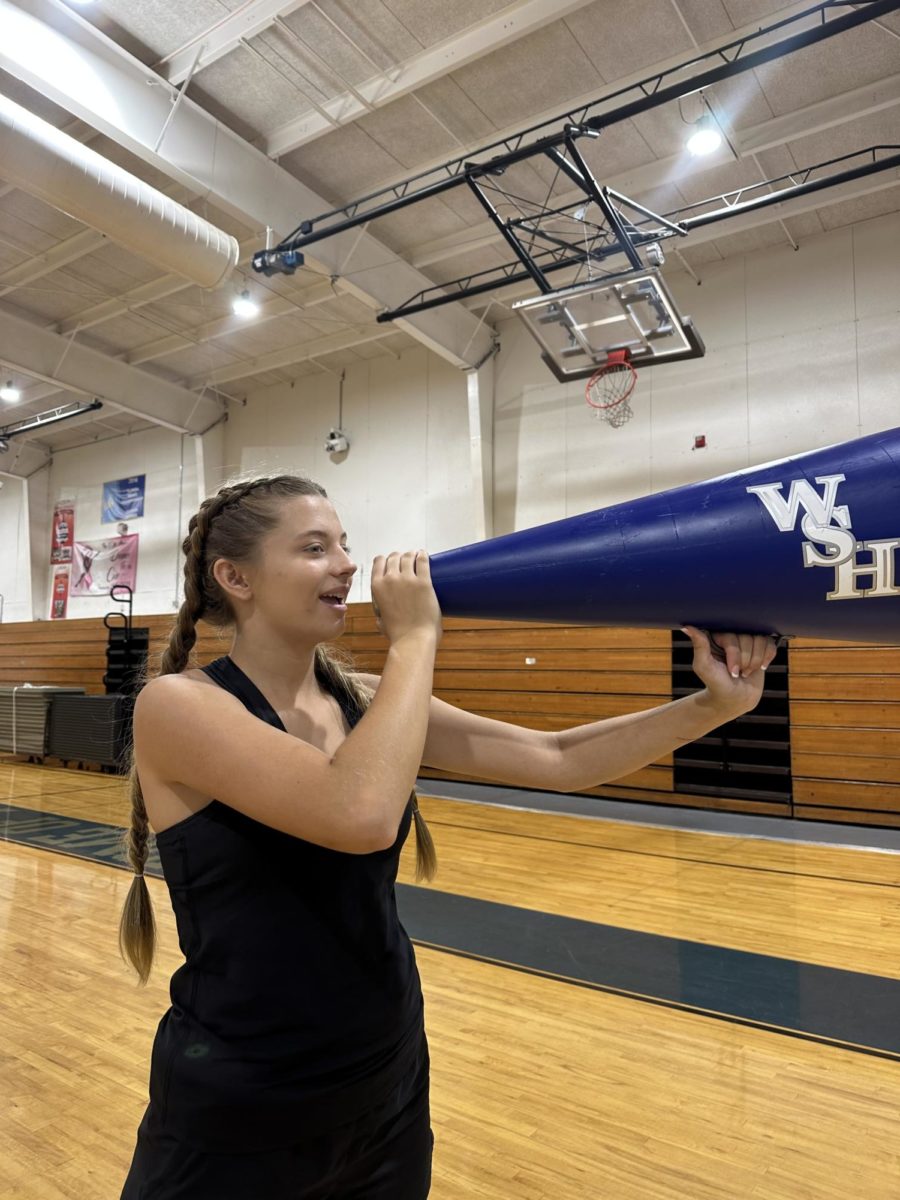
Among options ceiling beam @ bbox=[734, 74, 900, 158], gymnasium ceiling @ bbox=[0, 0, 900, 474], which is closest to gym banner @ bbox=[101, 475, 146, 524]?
gymnasium ceiling @ bbox=[0, 0, 900, 474]

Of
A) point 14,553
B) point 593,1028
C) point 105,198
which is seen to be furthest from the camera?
point 14,553

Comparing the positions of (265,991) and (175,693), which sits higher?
(175,693)

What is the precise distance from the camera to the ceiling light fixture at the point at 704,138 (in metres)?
5.42

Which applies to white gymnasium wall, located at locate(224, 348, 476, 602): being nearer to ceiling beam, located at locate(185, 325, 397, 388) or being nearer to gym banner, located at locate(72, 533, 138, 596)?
ceiling beam, located at locate(185, 325, 397, 388)

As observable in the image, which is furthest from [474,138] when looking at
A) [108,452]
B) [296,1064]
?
[108,452]

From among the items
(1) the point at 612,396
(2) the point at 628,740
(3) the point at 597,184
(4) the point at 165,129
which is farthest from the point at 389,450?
(2) the point at 628,740

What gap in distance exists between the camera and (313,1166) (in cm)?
81

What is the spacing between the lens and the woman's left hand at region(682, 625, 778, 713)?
935mm

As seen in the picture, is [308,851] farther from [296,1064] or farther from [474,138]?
[474,138]

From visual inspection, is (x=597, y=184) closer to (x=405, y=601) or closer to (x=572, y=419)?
(x=572, y=419)

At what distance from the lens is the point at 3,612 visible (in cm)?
1358

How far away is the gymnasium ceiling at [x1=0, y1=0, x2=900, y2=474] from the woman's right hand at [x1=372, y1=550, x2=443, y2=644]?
5116mm

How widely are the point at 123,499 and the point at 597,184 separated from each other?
929 centimetres

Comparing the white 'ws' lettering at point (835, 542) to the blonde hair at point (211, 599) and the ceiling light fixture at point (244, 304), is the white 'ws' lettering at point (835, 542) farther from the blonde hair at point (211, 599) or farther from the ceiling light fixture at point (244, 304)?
the ceiling light fixture at point (244, 304)
